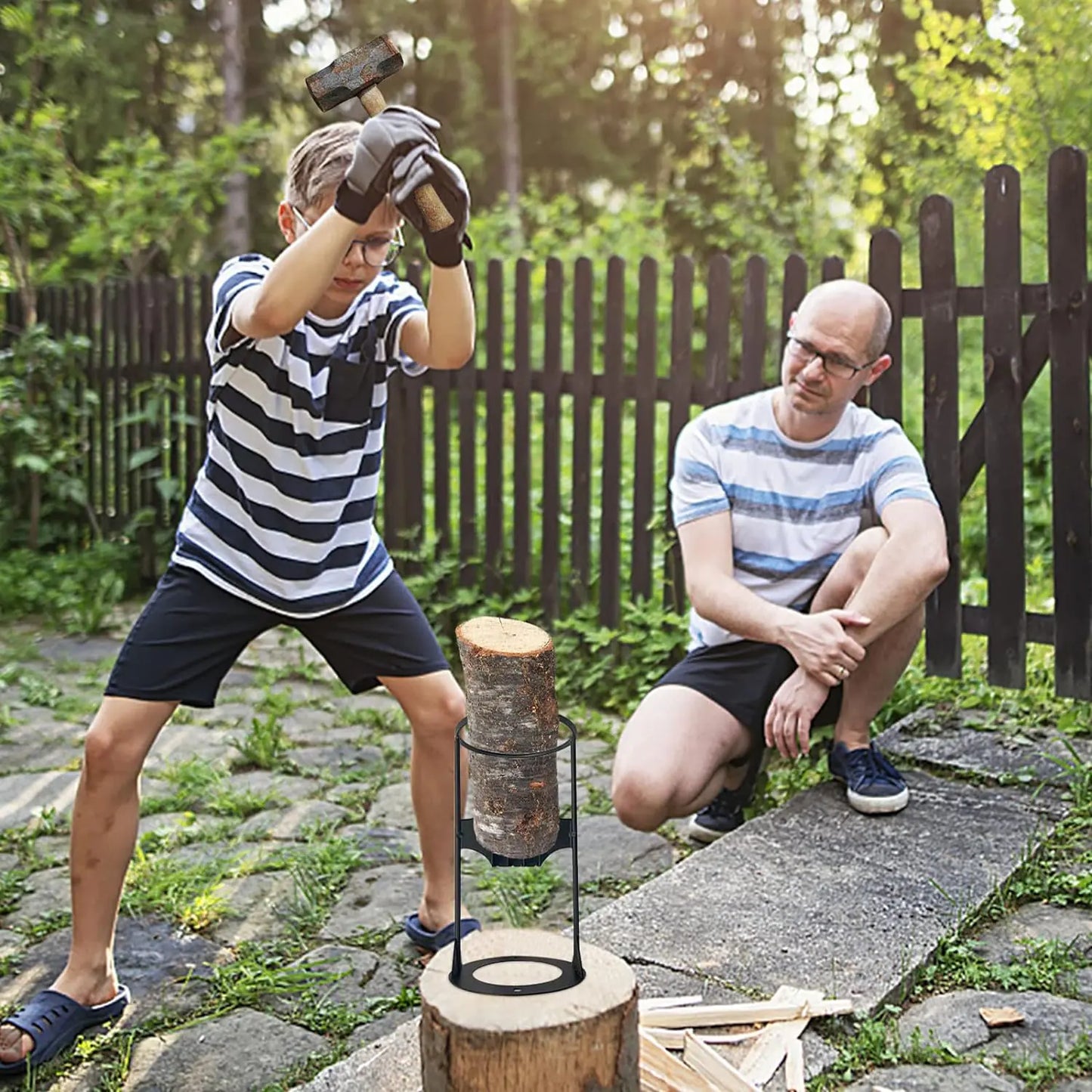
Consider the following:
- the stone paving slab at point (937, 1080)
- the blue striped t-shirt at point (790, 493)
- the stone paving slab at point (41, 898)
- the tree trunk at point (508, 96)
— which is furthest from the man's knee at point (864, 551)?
the tree trunk at point (508, 96)

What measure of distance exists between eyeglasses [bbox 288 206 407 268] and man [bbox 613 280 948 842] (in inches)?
49.5

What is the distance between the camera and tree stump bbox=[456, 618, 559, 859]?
1.99 metres

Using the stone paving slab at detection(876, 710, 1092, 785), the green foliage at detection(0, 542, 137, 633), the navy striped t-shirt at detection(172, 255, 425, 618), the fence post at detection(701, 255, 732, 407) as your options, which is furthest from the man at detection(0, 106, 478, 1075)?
the green foliage at detection(0, 542, 137, 633)

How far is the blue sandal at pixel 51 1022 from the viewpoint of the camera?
255 cm

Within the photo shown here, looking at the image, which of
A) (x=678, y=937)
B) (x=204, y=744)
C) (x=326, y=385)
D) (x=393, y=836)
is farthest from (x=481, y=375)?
(x=678, y=937)

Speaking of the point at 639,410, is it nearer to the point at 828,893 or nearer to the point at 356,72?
the point at 828,893

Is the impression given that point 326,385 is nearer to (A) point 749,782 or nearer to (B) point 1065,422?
(A) point 749,782

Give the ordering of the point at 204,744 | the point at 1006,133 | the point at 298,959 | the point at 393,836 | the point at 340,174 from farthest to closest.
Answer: the point at 1006,133 → the point at 204,744 → the point at 393,836 → the point at 298,959 → the point at 340,174

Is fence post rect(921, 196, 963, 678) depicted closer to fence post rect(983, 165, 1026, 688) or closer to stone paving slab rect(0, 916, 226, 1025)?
fence post rect(983, 165, 1026, 688)

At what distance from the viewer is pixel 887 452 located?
3549 mm

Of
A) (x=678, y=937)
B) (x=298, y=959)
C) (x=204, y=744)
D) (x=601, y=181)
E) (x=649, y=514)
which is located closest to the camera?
(x=678, y=937)

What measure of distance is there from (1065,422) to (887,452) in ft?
3.15

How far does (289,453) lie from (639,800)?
1.33 meters

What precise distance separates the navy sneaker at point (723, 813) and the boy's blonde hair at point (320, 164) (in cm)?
208
